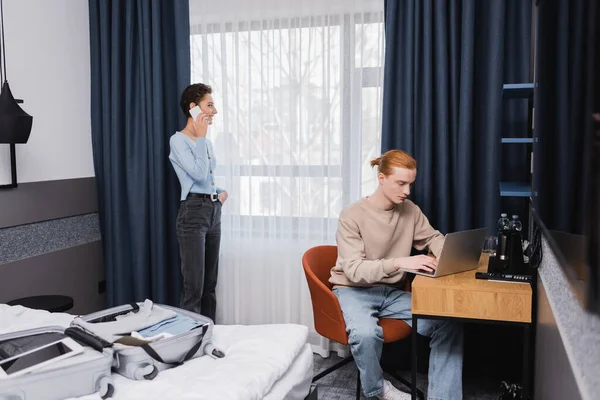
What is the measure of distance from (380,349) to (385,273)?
1.16ft

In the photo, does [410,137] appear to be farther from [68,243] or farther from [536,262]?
[68,243]

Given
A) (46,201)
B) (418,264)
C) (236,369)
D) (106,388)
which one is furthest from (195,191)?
(106,388)

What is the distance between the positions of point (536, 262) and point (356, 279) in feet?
2.86

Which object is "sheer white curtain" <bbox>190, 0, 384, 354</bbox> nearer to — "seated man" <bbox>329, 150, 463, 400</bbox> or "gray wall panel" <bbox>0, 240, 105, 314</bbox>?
"seated man" <bbox>329, 150, 463, 400</bbox>

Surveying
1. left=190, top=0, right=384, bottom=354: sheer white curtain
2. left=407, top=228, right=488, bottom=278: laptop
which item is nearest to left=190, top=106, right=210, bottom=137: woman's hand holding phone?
left=190, top=0, right=384, bottom=354: sheer white curtain

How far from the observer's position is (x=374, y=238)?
2.85 meters

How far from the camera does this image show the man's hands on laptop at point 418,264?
2.60 meters

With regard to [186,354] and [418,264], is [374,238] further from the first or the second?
[186,354]

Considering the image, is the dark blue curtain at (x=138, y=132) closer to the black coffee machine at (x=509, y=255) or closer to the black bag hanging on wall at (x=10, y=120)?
the black bag hanging on wall at (x=10, y=120)

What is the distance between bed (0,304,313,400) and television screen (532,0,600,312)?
0.98 m

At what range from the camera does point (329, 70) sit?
349 centimetres

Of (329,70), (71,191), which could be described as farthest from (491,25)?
(71,191)

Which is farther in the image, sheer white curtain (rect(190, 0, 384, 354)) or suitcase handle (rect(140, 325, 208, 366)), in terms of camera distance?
sheer white curtain (rect(190, 0, 384, 354))

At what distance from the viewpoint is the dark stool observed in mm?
2934
